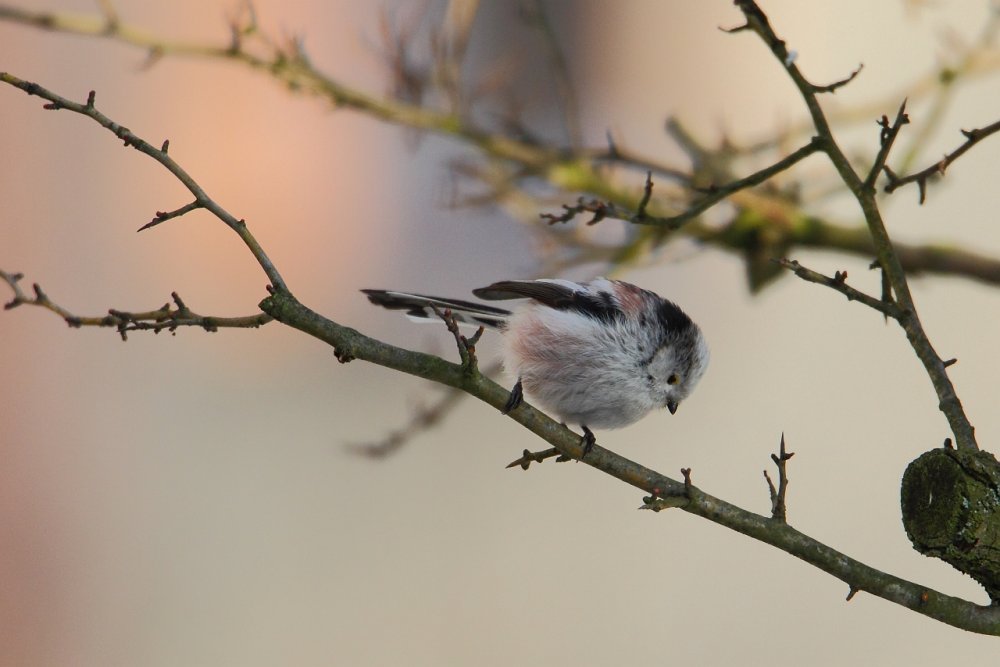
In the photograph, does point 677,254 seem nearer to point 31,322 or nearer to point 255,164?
point 255,164

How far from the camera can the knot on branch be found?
173cm

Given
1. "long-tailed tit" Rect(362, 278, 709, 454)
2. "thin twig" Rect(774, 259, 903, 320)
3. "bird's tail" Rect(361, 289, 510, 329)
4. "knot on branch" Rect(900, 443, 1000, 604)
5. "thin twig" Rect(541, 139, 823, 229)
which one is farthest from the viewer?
"long-tailed tit" Rect(362, 278, 709, 454)

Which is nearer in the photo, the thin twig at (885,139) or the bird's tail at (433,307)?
the thin twig at (885,139)

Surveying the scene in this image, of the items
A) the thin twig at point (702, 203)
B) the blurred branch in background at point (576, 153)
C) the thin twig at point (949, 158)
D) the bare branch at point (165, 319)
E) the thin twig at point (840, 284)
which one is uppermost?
the blurred branch in background at point (576, 153)

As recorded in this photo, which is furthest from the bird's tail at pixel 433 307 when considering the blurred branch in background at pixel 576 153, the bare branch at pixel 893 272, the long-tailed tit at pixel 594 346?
the bare branch at pixel 893 272

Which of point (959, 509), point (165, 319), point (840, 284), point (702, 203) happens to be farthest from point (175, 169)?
point (959, 509)

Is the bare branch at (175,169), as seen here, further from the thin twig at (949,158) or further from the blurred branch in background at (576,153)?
the blurred branch in background at (576,153)

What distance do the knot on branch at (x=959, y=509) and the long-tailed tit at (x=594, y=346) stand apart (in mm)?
946

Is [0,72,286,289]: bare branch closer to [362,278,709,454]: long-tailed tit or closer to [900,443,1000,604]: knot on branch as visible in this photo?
[362,278,709,454]: long-tailed tit

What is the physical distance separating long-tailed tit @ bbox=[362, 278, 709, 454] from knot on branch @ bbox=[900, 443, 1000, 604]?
0.95 m

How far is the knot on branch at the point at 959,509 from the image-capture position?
1729 millimetres

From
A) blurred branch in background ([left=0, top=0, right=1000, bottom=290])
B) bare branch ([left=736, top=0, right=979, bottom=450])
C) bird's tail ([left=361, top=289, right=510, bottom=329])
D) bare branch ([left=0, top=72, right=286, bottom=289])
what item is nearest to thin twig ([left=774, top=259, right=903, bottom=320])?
bare branch ([left=736, top=0, right=979, bottom=450])

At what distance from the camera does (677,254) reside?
3.38 metres

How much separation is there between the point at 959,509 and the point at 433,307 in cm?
122
